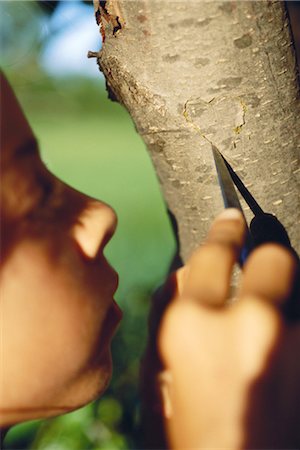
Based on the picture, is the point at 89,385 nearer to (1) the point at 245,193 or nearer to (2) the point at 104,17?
(1) the point at 245,193

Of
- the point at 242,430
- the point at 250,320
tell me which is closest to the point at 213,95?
the point at 250,320

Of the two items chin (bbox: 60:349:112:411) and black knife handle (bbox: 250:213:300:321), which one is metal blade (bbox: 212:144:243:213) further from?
chin (bbox: 60:349:112:411)

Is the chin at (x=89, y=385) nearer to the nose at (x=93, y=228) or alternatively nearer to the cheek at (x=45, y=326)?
the cheek at (x=45, y=326)

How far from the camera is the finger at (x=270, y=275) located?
0.66 meters

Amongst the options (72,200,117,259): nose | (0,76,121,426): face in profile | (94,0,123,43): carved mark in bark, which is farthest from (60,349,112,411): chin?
(94,0,123,43): carved mark in bark

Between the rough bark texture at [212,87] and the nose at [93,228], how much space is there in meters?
0.13

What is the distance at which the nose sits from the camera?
33.9 inches

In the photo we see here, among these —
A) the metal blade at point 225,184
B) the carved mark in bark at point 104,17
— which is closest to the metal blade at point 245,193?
the metal blade at point 225,184

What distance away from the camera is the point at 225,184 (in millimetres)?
875

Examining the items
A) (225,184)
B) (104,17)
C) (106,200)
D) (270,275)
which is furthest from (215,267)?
(106,200)

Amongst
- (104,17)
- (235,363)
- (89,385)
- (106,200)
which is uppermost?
(104,17)

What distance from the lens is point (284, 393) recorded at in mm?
659

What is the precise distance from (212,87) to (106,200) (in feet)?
15.5

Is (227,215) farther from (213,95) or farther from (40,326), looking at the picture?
(40,326)
